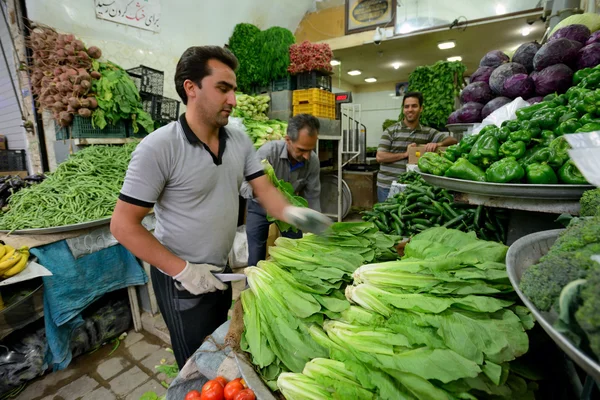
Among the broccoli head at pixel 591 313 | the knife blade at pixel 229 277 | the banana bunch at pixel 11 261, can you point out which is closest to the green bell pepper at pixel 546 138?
the broccoli head at pixel 591 313

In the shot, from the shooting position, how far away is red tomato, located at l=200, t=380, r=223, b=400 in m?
1.32

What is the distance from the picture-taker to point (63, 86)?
427cm

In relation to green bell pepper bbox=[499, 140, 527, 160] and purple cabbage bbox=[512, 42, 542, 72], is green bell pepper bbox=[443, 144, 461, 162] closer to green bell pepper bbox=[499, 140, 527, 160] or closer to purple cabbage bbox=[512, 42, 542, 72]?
green bell pepper bbox=[499, 140, 527, 160]

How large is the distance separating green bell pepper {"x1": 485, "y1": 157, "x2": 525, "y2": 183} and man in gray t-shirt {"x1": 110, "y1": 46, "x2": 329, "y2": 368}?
923 mm

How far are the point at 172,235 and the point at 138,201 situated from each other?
39cm

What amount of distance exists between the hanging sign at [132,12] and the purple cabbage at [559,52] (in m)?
6.54

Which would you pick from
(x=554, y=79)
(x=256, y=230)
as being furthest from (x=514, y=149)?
(x=256, y=230)

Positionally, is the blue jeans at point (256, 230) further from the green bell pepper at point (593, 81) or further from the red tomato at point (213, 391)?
the green bell pepper at point (593, 81)

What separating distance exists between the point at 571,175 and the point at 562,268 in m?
0.97

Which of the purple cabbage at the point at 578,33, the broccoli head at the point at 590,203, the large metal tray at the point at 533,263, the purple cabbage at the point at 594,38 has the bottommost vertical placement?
the large metal tray at the point at 533,263

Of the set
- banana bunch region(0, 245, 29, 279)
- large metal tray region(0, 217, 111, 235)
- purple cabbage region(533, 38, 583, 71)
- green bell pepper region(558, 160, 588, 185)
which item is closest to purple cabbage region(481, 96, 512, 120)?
purple cabbage region(533, 38, 583, 71)

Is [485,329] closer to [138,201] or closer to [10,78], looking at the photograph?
[138,201]

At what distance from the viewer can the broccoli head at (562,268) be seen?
63cm

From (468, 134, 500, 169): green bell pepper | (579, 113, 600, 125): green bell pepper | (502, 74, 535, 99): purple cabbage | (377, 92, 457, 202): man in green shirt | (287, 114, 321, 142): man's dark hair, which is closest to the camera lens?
(579, 113, 600, 125): green bell pepper
